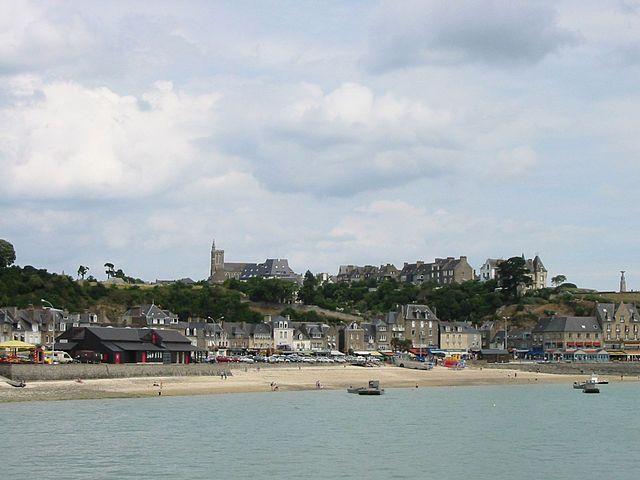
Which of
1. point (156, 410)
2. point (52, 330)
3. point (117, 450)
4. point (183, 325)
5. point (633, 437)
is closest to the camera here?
point (117, 450)

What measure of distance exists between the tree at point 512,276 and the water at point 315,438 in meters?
76.4

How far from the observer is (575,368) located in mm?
111875

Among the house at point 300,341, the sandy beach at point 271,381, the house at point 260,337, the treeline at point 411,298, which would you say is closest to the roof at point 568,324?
the treeline at point 411,298

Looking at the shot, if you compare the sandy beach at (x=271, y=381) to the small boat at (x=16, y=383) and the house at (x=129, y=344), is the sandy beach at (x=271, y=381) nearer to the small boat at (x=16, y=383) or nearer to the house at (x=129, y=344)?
the small boat at (x=16, y=383)

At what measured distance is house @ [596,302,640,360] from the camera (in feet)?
422

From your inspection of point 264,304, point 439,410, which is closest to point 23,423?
point 439,410

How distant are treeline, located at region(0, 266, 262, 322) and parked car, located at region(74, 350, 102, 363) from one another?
31779 millimetres

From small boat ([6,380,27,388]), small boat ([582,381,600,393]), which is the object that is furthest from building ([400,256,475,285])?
small boat ([6,380,27,388])

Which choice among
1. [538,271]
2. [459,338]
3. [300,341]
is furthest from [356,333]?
[538,271]

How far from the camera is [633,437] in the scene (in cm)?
5212

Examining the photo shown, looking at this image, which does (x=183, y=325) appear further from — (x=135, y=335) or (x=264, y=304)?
(x=264, y=304)

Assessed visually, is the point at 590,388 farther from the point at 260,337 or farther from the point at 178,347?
the point at 260,337

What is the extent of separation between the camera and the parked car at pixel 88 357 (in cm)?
8400

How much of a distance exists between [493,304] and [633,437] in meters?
94.3
